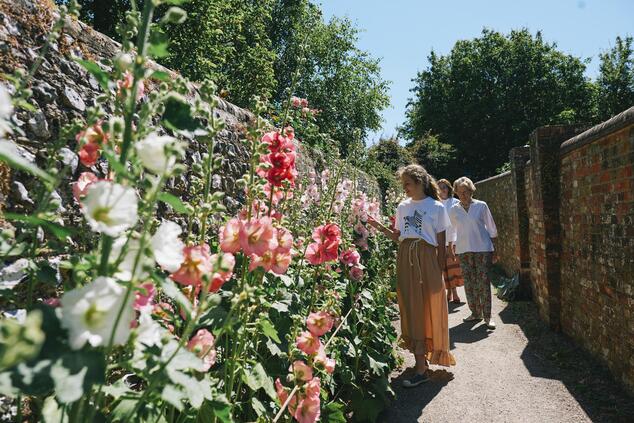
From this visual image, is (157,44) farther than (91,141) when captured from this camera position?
No

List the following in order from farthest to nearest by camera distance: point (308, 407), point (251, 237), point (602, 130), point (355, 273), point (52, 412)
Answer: point (602, 130), point (355, 273), point (308, 407), point (251, 237), point (52, 412)

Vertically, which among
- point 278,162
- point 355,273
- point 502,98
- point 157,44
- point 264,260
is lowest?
→ point 355,273

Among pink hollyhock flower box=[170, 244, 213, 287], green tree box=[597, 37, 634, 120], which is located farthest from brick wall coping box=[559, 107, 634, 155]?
green tree box=[597, 37, 634, 120]

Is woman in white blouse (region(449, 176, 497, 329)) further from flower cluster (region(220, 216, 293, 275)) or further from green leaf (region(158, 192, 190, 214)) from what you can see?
green leaf (region(158, 192, 190, 214))

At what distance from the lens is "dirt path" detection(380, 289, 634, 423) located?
3514 mm

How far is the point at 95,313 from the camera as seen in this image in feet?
2.49

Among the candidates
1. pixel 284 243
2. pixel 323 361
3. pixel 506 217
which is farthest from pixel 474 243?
pixel 284 243

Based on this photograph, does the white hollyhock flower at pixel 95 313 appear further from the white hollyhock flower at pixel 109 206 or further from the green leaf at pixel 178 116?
the green leaf at pixel 178 116

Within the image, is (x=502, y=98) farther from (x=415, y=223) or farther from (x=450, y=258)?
(x=415, y=223)

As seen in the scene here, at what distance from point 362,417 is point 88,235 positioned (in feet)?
6.73

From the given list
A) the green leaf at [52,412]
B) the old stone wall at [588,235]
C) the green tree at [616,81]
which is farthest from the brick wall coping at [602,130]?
the green tree at [616,81]

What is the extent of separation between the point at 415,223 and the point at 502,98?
1098 inches

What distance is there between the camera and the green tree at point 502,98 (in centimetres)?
2903

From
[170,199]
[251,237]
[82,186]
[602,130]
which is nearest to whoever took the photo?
[170,199]
